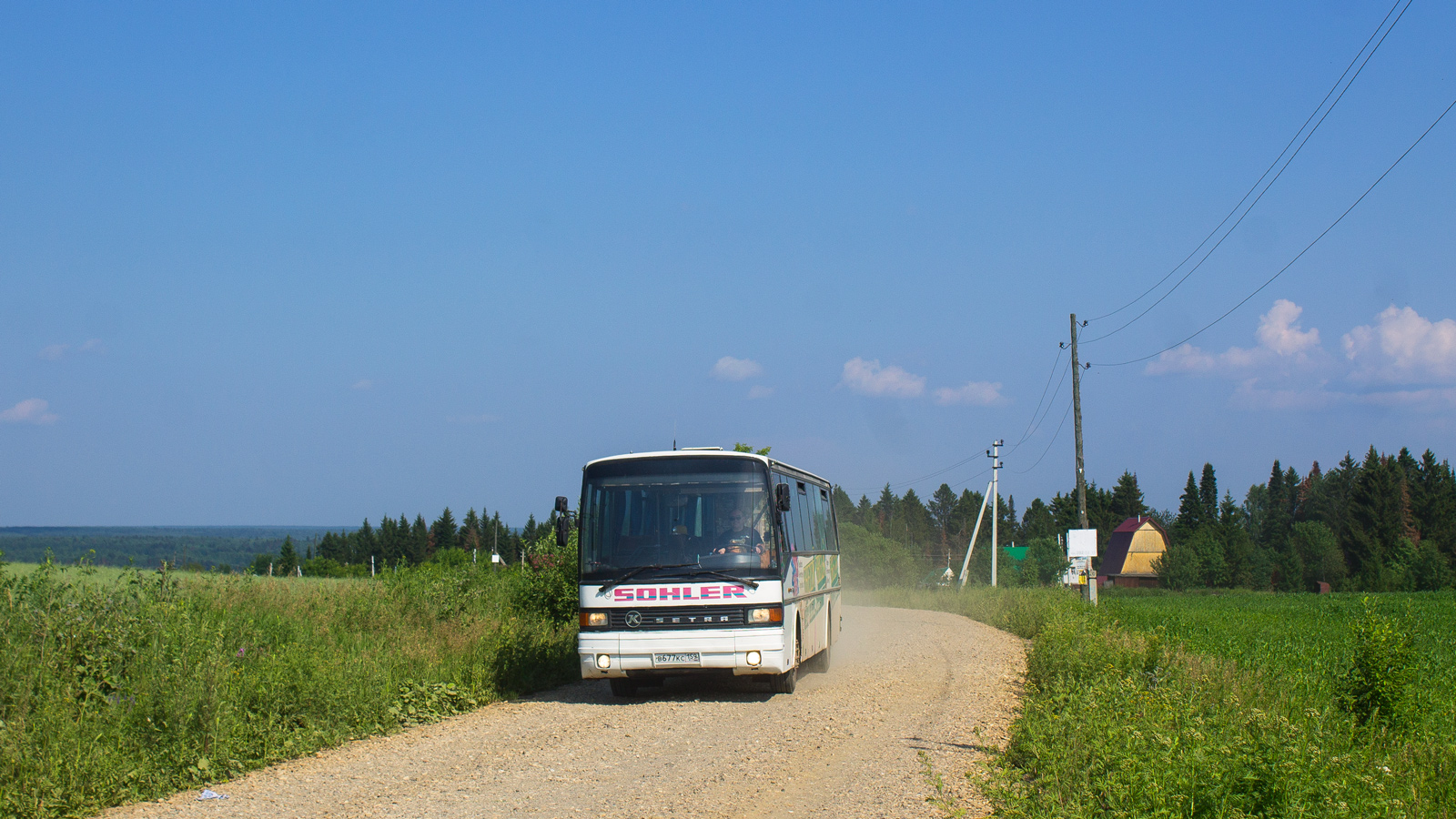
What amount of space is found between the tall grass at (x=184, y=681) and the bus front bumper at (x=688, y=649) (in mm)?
1768

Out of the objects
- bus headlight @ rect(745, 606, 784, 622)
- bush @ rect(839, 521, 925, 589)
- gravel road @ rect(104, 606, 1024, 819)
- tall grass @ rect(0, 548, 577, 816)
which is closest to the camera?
gravel road @ rect(104, 606, 1024, 819)

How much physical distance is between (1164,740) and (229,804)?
633 centimetres

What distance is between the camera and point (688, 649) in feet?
39.2

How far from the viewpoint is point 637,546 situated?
40.4 ft

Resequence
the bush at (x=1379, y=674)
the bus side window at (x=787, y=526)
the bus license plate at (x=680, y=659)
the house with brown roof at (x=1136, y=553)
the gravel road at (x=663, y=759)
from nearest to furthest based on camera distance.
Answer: the gravel road at (x=663, y=759) < the bush at (x=1379, y=674) < the bus license plate at (x=680, y=659) < the bus side window at (x=787, y=526) < the house with brown roof at (x=1136, y=553)

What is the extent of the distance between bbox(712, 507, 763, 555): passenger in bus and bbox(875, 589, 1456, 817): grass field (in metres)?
3.54

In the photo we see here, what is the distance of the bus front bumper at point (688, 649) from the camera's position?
39.2ft

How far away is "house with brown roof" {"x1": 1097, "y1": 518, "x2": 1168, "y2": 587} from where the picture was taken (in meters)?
116

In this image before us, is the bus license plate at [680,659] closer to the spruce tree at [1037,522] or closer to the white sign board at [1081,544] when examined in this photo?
the white sign board at [1081,544]

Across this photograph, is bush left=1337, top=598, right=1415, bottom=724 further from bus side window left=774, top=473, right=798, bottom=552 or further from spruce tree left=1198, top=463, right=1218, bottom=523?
spruce tree left=1198, top=463, right=1218, bottom=523

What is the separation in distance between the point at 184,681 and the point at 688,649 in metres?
5.20

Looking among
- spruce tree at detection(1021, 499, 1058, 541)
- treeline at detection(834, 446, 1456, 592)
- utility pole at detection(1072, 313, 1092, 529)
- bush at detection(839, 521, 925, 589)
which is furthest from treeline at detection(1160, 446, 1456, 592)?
utility pole at detection(1072, 313, 1092, 529)

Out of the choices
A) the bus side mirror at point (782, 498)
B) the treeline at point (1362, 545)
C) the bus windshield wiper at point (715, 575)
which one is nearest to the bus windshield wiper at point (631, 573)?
the bus windshield wiper at point (715, 575)

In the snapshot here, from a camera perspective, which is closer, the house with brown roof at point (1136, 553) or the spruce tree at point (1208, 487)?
the house with brown roof at point (1136, 553)
